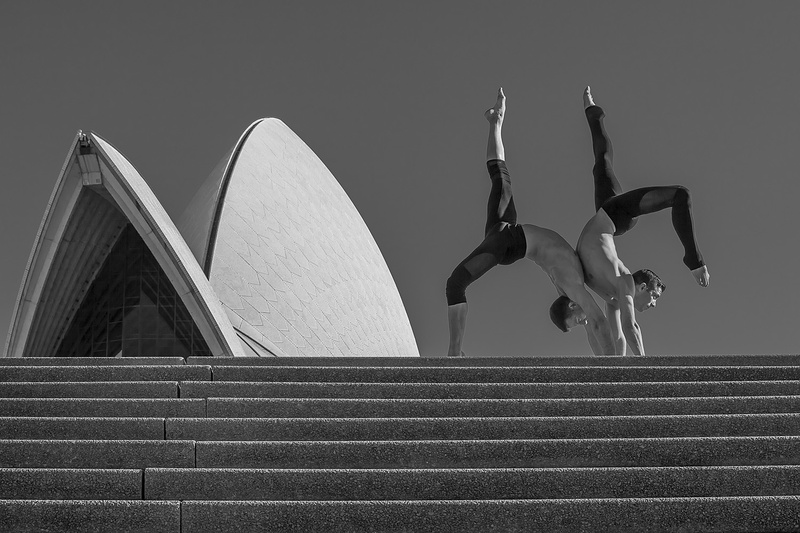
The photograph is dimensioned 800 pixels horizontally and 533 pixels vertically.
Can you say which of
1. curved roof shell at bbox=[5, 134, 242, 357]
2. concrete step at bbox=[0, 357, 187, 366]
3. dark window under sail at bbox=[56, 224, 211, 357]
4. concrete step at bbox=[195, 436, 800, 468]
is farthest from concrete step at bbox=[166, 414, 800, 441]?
dark window under sail at bbox=[56, 224, 211, 357]

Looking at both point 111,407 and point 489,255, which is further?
point 489,255

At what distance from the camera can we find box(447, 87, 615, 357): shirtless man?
25.7 feet

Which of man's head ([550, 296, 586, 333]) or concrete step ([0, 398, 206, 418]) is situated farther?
man's head ([550, 296, 586, 333])

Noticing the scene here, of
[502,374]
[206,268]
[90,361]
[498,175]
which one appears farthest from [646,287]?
[206,268]

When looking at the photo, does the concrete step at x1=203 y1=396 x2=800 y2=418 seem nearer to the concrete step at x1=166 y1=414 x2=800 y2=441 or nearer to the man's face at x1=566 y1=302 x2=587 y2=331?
the concrete step at x1=166 y1=414 x2=800 y2=441

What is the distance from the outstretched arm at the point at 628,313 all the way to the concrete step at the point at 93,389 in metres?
3.90

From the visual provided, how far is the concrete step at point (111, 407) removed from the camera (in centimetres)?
465

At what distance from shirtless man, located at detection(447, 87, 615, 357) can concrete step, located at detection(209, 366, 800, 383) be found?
2279 millimetres

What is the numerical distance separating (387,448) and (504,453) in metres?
0.49

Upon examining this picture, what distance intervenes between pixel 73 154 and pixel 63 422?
9258 millimetres

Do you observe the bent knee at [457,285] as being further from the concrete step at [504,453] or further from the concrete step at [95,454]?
the concrete step at [95,454]

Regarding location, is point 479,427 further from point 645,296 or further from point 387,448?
point 645,296

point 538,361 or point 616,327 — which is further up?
point 616,327

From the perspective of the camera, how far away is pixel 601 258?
309 inches
